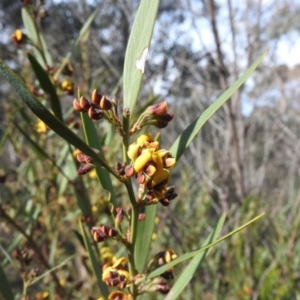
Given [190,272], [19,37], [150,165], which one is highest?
[19,37]

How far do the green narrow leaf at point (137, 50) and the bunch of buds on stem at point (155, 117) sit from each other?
18 mm

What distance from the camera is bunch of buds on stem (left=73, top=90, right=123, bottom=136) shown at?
48 centimetres

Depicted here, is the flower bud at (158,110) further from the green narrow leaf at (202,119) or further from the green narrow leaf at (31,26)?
the green narrow leaf at (31,26)

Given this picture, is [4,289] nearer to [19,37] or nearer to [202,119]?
[202,119]

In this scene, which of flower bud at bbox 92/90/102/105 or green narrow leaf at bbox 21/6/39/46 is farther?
green narrow leaf at bbox 21/6/39/46

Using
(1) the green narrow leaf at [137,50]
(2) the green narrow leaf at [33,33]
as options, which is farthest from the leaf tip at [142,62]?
(2) the green narrow leaf at [33,33]

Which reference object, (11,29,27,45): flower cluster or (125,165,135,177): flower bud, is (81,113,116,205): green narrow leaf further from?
(11,29,27,45): flower cluster

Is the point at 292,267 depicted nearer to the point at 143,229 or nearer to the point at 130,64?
the point at 143,229

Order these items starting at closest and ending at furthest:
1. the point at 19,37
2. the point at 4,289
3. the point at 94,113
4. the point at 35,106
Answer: the point at 35,106 < the point at 94,113 < the point at 4,289 < the point at 19,37

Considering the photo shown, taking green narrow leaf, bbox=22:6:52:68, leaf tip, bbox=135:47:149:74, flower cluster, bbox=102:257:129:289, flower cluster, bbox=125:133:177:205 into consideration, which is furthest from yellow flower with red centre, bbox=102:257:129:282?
green narrow leaf, bbox=22:6:52:68

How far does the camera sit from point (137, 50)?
0.51 m

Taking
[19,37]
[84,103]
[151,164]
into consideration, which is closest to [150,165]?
[151,164]

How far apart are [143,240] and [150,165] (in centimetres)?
16

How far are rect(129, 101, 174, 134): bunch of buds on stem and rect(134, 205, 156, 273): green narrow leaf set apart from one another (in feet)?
0.41
